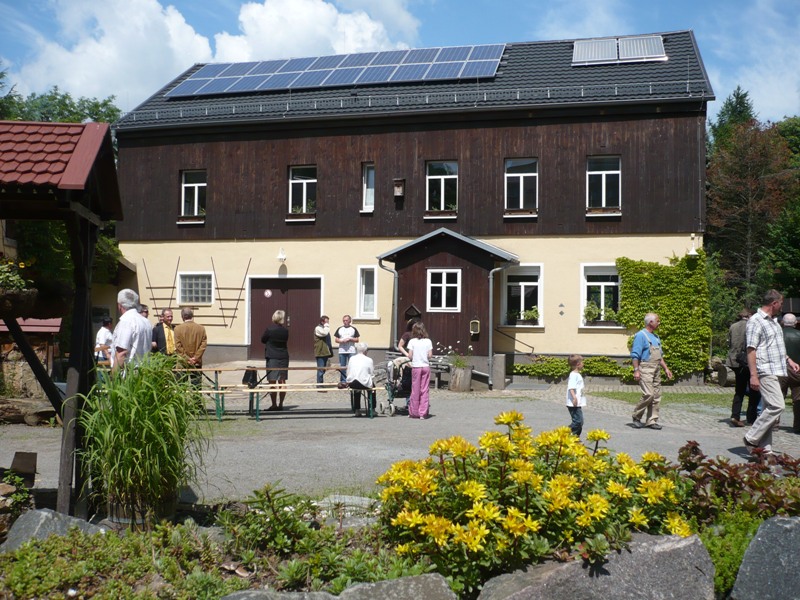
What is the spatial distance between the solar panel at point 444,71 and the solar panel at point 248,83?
5713 mm

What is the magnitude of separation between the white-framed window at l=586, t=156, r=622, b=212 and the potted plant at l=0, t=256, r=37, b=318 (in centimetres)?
1824

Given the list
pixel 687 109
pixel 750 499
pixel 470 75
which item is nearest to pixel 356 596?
pixel 750 499

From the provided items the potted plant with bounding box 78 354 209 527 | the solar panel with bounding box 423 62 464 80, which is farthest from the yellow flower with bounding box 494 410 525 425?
the solar panel with bounding box 423 62 464 80

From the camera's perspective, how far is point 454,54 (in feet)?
88.5

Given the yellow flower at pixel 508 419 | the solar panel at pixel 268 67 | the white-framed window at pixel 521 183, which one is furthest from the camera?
the solar panel at pixel 268 67

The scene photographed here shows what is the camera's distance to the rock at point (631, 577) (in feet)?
14.5

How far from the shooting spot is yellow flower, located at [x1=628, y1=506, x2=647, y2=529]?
4820 mm

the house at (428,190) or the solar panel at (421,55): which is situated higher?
the solar panel at (421,55)

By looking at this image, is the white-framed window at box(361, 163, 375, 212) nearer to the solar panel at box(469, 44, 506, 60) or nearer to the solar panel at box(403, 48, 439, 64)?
the solar panel at box(403, 48, 439, 64)

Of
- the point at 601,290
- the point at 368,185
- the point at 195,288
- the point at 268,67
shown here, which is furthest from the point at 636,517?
the point at 268,67

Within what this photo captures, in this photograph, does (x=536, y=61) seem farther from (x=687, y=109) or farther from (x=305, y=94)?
(x=305, y=94)

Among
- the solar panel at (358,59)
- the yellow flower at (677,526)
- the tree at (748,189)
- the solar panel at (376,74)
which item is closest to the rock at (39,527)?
the yellow flower at (677,526)

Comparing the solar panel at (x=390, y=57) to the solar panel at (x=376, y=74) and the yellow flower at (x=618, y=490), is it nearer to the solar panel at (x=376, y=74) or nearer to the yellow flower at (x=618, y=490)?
the solar panel at (x=376, y=74)

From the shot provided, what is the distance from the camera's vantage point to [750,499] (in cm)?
554
